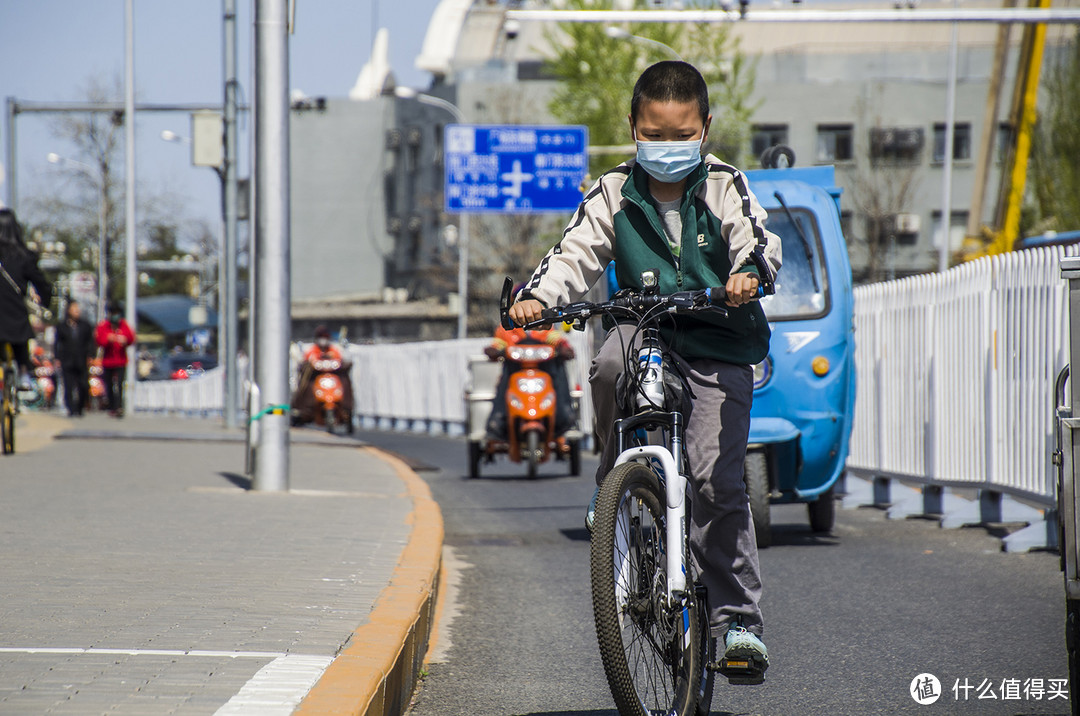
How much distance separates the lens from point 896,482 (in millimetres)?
11930

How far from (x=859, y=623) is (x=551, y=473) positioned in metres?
9.65

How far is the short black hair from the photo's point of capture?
14.0ft

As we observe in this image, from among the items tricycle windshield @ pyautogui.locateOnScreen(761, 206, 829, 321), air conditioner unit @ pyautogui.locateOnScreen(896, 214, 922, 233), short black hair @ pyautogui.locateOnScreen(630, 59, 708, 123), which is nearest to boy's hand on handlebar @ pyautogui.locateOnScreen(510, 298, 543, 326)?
short black hair @ pyautogui.locateOnScreen(630, 59, 708, 123)

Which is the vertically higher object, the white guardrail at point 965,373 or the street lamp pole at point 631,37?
the street lamp pole at point 631,37

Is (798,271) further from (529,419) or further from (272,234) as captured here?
(529,419)

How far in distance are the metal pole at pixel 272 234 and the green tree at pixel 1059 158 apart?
62.5 feet

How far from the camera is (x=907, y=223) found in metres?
58.0

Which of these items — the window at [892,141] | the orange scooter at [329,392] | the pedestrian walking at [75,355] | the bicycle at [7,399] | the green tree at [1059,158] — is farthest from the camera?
the window at [892,141]

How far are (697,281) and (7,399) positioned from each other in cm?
971

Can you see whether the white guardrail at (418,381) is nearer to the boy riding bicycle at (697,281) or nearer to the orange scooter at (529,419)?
the orange scooter at (529,419)

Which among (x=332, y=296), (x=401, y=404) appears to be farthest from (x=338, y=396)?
(x=332, y=296)

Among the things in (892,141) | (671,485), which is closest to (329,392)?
(671,485)

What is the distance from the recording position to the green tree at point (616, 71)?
140 ft

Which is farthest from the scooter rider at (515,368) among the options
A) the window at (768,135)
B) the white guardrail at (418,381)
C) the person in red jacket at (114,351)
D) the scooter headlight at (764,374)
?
the window at (768,135)
